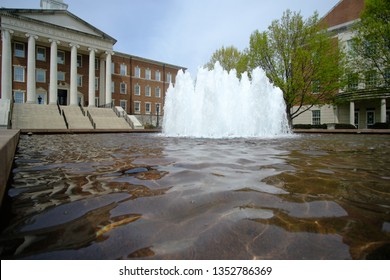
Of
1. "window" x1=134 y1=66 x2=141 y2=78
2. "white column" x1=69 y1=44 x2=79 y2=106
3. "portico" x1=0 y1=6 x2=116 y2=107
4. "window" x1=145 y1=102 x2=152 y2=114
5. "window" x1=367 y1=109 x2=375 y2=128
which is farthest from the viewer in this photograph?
"window" x1=145 y1=102 x2=152 y2=114

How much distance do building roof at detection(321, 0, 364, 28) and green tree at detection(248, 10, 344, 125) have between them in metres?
11.2

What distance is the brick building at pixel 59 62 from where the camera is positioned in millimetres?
29000

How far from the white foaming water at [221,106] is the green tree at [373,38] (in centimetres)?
1137

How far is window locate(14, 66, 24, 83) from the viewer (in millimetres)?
31484

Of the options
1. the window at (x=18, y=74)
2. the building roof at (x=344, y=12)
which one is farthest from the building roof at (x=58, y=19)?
the building roof at (x=344, y=12)

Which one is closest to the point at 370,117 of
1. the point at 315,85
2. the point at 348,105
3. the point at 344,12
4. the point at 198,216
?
the point at 348,105

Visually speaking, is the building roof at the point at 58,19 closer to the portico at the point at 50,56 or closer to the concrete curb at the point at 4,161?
the portico at the point at 50,56

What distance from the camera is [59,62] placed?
116 ft

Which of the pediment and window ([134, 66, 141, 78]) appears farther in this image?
window ([134, 66, 141, 78])

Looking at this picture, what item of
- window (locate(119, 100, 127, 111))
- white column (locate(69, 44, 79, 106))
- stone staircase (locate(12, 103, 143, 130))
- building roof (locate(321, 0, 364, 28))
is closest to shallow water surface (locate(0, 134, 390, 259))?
stone staircase (locate(12, 103, 143, 130))

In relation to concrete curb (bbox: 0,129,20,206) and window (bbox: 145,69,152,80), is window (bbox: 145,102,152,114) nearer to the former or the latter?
window (bbox: 145,69,152,80)

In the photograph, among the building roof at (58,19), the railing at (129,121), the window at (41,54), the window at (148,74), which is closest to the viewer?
the railing at (129,121)

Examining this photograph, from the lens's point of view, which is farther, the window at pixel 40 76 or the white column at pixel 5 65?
the window at pixel 40 76

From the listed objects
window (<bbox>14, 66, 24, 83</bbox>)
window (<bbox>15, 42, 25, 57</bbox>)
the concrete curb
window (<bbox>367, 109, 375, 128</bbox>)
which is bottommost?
the concrete curb
